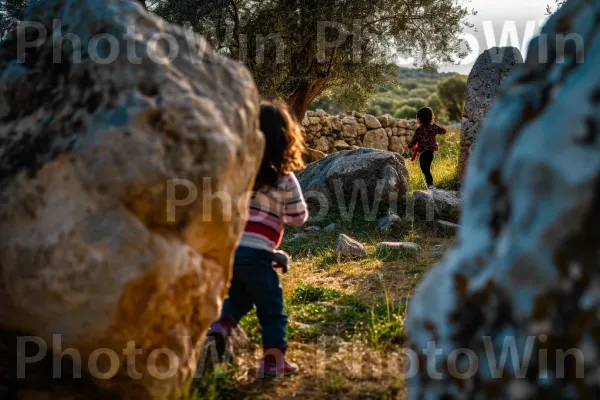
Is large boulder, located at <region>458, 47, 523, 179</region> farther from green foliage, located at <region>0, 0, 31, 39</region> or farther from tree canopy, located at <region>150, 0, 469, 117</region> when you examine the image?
green foliage, located at <region>0, 0, 31, 39</region>

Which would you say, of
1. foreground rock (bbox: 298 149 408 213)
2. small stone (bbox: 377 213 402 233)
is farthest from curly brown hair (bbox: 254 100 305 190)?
foreground rock (bbox: 298 149 408 213)

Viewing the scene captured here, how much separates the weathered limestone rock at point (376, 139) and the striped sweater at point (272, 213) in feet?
42.9

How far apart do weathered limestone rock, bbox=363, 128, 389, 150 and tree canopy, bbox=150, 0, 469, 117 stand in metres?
3.67

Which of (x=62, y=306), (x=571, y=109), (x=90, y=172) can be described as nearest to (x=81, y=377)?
(x=62, y=306)

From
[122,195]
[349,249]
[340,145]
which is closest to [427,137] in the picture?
[349,249]

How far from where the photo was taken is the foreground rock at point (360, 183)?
8.02 metres

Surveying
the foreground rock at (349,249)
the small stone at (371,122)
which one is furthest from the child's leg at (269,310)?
the small stone at (371,122)

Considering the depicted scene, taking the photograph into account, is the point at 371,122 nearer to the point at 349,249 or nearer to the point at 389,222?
the point at 389,222

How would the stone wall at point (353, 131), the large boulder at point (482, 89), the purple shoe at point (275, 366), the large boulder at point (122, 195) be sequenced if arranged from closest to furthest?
the large boulder at point (122, 195)
the purple shoe at point (275, 366)
the large boulder at point (482, 89)
the stone wall at point (353, 131)

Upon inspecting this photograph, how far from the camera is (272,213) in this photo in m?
3.21

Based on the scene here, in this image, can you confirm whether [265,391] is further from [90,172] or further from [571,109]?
[571,109]

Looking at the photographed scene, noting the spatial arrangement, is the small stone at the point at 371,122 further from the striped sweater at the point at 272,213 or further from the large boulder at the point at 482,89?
the striped sweater at the point at 272,213

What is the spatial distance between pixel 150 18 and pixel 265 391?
70.5 inches

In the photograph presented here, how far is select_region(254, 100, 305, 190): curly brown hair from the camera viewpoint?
10.3 feet
